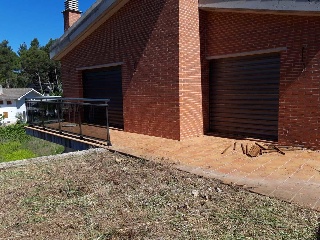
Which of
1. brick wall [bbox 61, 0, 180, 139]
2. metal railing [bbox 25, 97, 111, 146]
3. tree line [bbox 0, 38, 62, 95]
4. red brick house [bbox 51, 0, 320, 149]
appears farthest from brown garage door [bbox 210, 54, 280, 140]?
tree line [bbox 0, 38, 62, 95]

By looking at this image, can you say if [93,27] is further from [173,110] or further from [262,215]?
[262,215]

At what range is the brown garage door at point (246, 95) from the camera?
22.3ft

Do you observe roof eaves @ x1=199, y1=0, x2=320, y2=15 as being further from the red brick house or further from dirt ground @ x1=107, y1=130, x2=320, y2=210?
dirt ground @ x1=107, y1=130, x2=320, y2=210

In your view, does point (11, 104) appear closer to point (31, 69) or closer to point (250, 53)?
point (31, 69)

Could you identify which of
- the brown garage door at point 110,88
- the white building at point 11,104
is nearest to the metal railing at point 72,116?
the brown garage door at point 110,88

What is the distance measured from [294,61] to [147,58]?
3917 mm

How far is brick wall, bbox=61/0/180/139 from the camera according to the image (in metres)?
7.44

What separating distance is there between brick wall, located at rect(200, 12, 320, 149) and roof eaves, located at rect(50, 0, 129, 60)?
417 centimetres

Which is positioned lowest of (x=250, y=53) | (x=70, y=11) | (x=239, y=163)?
(x=239, y=163)

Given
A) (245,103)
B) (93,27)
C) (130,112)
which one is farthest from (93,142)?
(93,27)

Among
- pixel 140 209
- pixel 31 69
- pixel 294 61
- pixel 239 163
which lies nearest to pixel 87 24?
Answer: pixel 294 61

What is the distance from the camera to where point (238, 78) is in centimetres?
746

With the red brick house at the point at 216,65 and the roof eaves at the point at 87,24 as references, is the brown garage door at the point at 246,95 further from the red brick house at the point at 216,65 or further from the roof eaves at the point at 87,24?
the roof eaves at the point at 87,24

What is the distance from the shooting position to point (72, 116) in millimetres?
8586
